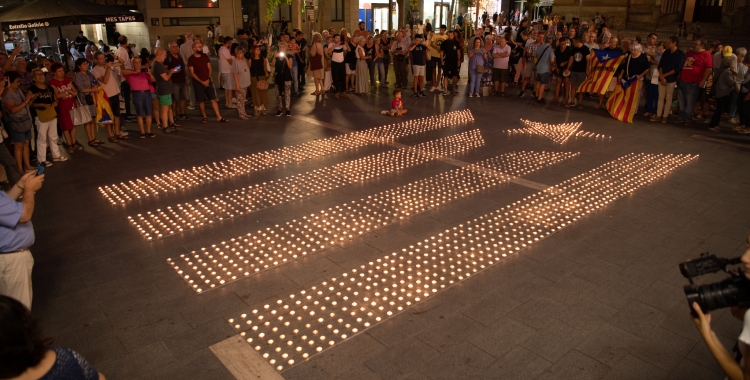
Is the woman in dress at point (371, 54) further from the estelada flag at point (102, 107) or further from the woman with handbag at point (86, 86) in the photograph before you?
the woman with handbag at point (86, 86)

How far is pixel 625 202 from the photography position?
7.39 meters

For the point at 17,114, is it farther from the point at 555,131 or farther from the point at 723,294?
the point at 555,131

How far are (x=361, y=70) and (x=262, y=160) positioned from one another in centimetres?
698

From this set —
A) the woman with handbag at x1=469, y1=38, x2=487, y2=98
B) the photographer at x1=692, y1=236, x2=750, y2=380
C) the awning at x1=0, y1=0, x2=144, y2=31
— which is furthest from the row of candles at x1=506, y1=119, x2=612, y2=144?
the awning at x1=0, y1=0, x2=144, y2=31

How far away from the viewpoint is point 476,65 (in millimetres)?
14867

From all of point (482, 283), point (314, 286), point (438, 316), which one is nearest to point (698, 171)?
point (482, 283)

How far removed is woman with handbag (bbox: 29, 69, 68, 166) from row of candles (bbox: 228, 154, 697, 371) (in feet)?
20.1

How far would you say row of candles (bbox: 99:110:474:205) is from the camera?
794cm

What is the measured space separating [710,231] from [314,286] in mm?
4621

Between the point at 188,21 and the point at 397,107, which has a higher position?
the point at 188,21

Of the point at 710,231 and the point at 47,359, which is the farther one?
the point at 710,231

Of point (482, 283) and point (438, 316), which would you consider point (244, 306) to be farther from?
point (482, 283)

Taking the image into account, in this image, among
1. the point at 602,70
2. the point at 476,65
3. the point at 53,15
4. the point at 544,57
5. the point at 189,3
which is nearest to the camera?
the point at 53,15

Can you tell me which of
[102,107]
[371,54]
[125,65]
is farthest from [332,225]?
[371,54]
